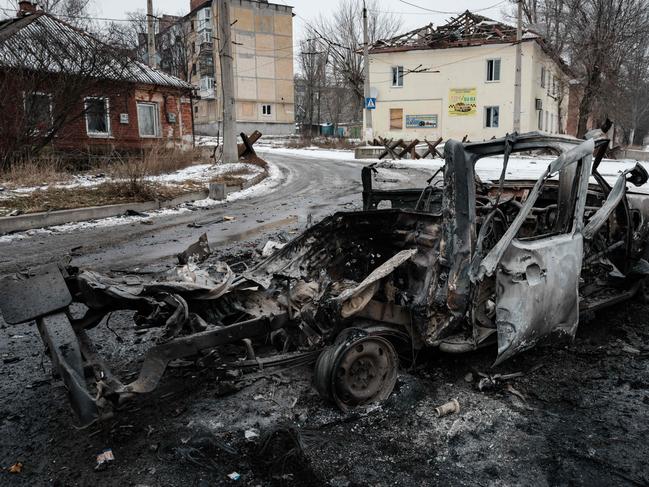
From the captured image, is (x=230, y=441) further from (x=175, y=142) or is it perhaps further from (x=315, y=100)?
(x=315, y=100)

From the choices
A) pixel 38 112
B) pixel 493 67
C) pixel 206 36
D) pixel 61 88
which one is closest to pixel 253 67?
pixel 206 36

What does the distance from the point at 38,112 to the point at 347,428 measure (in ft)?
47.5

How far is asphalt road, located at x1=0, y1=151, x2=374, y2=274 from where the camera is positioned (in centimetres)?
730

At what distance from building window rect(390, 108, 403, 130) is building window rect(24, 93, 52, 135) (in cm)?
2891

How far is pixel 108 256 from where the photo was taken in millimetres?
7363

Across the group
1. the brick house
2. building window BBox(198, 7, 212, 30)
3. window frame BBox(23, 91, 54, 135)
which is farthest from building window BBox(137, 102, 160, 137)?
building window BBox(198, 7, 212, 30)

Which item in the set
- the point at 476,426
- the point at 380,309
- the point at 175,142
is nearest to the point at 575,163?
the point at 380,309

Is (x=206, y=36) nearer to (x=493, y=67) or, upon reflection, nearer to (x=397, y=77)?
(x=397, y=77)

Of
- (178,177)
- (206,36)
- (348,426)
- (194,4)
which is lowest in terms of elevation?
(348,426)

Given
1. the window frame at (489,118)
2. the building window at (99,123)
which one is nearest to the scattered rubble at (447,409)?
the building window at (99,123)

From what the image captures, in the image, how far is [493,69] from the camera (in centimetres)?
3678

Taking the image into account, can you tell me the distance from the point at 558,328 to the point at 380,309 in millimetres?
1249

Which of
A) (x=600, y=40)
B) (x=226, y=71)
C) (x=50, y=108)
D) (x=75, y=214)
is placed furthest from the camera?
(x=600, y=40)

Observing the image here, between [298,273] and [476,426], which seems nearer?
[476,426]
